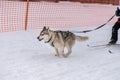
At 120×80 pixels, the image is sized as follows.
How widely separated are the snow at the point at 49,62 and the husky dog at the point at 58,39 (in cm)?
21

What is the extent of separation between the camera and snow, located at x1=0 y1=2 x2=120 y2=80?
5.67 meters

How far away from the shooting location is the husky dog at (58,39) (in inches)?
247

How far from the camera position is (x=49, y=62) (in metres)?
6.40

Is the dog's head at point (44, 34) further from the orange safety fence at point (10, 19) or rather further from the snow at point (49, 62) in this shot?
the orange safety fence at point (10, 19)

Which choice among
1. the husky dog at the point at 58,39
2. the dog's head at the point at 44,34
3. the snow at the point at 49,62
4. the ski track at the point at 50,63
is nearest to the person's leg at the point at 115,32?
the snow at the point at 49,62

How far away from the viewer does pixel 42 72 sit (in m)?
5.76

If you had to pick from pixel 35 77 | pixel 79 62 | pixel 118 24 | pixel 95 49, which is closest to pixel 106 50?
pixel 95 49

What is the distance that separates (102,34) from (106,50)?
7.07ft

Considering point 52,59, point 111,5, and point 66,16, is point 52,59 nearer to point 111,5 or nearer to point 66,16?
point 66,16

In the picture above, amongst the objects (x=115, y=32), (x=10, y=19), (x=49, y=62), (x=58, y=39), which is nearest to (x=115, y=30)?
(x=115, y=32)

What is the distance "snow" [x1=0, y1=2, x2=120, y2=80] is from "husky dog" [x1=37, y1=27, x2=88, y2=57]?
8.3 inches

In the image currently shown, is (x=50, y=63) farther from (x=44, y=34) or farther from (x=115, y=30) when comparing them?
(x=115, y=30)

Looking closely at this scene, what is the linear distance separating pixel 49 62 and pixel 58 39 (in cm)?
49

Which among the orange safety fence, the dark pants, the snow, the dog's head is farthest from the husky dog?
the orange safety fence
